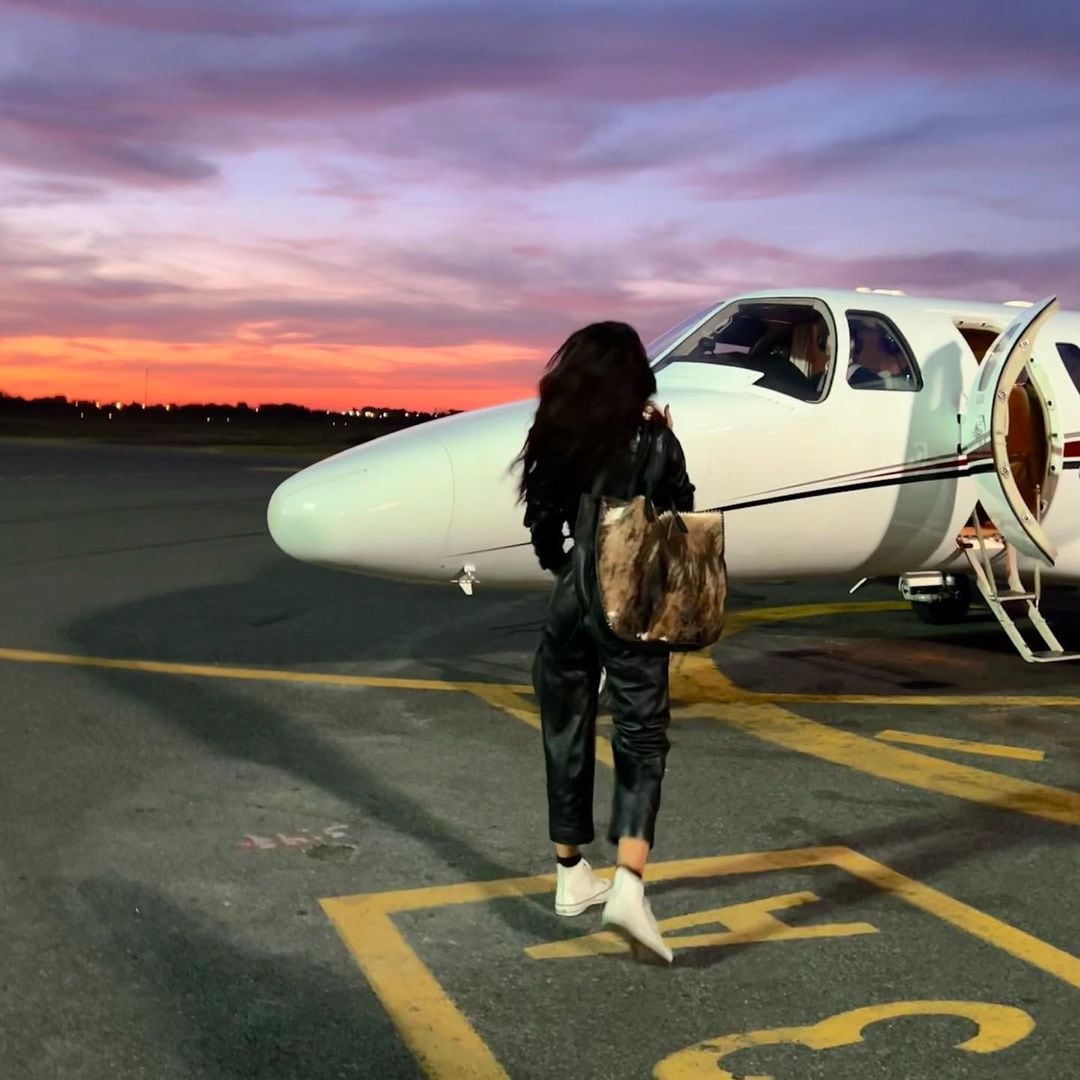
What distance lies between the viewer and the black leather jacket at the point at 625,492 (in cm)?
391

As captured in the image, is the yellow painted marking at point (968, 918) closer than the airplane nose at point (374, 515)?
Yes

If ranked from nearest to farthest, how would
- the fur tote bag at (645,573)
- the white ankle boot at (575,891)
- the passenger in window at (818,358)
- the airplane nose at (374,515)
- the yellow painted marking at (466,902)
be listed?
the yellow painted marking at (466,902), the fur tote bag at (645,573), the white ankle boot at (575,891), the airplane nose at (374,515), the passenger in window at (818,358)

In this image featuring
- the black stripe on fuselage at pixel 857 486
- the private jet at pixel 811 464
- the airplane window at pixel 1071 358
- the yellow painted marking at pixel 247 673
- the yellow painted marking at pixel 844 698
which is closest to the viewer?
the private jet at pixel 811 464

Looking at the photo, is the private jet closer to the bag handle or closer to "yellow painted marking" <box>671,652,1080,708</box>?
"yellow painted marking" <box>671,652,1080,708</box>

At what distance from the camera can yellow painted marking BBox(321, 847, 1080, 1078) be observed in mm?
3377

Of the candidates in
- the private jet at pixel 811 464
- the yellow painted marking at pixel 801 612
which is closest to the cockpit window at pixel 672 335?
the private jet at pixel 811 464

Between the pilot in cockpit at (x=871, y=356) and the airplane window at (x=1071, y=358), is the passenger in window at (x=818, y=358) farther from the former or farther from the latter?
the airplane window at (x=1071, y=358)

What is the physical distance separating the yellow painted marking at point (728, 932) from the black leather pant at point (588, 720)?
34cm

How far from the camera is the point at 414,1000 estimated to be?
363 centimetres

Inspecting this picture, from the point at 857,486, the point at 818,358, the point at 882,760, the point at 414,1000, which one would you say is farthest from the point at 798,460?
the point at 414,1000

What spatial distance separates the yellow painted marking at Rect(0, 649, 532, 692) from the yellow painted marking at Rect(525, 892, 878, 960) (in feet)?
11.9

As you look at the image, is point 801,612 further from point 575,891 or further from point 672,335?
point 575,891

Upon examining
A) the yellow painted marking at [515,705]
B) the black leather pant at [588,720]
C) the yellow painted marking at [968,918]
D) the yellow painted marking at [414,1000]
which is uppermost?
the black leather pant at [588,720]

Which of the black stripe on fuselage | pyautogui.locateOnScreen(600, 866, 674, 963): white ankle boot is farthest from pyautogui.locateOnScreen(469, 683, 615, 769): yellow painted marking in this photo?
pyautogui.locateOnScreen(600, 866, 674, 963): white ankle boot
